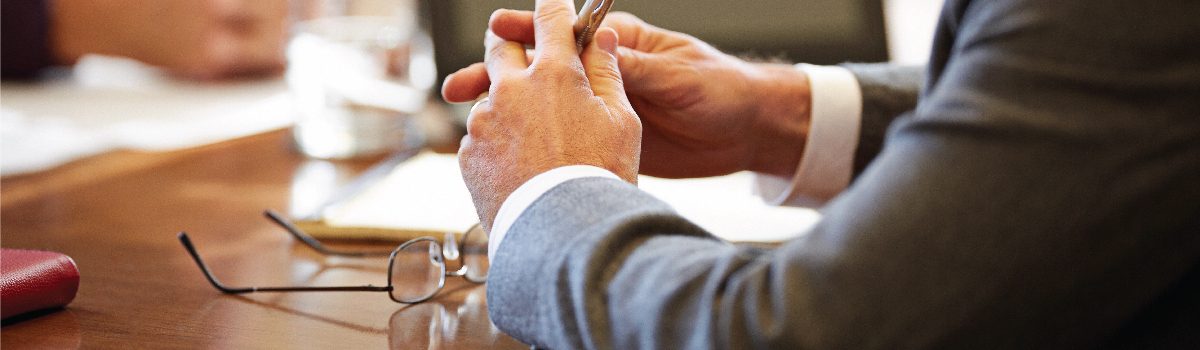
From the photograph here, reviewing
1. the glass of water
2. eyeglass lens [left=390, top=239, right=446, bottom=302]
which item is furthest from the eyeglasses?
the glass of water

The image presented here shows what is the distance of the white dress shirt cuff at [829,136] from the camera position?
0.89 metres

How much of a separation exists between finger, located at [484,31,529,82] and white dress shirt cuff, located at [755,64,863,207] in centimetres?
33

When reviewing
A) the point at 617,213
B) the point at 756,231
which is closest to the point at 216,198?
the point at 756,231

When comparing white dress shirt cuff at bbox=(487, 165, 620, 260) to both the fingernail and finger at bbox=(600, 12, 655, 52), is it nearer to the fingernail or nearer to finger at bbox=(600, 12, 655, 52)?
the fingernail

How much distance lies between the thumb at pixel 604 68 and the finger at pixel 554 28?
18mm

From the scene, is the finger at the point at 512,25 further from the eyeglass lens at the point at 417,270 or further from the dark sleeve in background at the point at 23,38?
the dark sleeve in background at the point at 23,38

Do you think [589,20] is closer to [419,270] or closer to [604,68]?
[604,68]

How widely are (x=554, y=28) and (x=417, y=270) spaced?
200mm

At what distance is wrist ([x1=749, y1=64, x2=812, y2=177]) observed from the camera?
0.87 m

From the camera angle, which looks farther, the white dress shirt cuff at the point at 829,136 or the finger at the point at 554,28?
the white dress shirt cuff at the point at 829,136

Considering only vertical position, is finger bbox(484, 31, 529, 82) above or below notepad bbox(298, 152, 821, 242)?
above

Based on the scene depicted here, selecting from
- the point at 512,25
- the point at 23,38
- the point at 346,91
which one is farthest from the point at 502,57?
the point at 23,38

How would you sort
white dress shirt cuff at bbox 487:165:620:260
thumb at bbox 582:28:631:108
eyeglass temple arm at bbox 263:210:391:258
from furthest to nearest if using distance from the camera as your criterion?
eyeglass temple arm at bbox 263:210:391:258, thumb at bbox 582:28:631:108, white dress shirt cuff at bbox 487:165:620:260

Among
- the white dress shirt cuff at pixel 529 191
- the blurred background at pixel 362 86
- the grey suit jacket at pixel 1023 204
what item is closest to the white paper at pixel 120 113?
the blurred background at pixel 362 86
